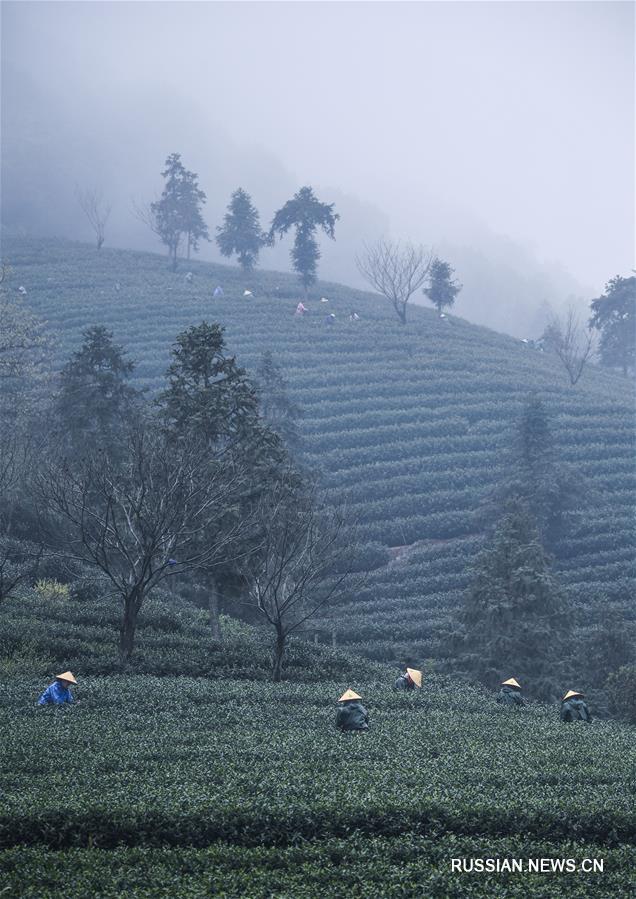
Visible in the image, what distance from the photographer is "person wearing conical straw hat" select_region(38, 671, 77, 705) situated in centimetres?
2030

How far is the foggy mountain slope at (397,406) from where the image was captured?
44.7m

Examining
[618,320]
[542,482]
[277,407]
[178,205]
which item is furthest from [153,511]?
[178,205]

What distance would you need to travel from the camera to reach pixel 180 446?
104ft

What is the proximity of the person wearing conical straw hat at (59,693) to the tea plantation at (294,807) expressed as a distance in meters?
0.60

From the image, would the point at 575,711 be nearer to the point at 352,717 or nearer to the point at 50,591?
the point at 352,717

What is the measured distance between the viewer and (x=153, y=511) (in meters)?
26.4

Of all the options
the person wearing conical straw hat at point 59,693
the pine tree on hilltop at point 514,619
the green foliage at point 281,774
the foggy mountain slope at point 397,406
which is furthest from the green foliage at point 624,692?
the person wearing conical straw hat at point 59,693

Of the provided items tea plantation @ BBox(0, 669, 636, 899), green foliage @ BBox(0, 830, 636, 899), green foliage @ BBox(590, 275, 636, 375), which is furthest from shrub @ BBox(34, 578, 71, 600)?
green foliage @ BBox(590, 275, 636, 375)

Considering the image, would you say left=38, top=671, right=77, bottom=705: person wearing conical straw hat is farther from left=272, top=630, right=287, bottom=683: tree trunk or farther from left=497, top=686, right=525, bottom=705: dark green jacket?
left=497, top=686, right=525, bottom=705: dark green jacket

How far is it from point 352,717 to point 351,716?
0.03 m

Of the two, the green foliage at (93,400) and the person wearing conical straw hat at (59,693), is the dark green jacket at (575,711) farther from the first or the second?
the green foliage at (93,400)

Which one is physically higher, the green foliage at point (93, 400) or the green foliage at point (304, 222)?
the green foliage at point (304, 222)

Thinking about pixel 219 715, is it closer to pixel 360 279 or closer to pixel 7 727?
pixel 7 727

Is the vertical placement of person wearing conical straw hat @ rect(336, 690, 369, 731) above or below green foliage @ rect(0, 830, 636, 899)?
below
